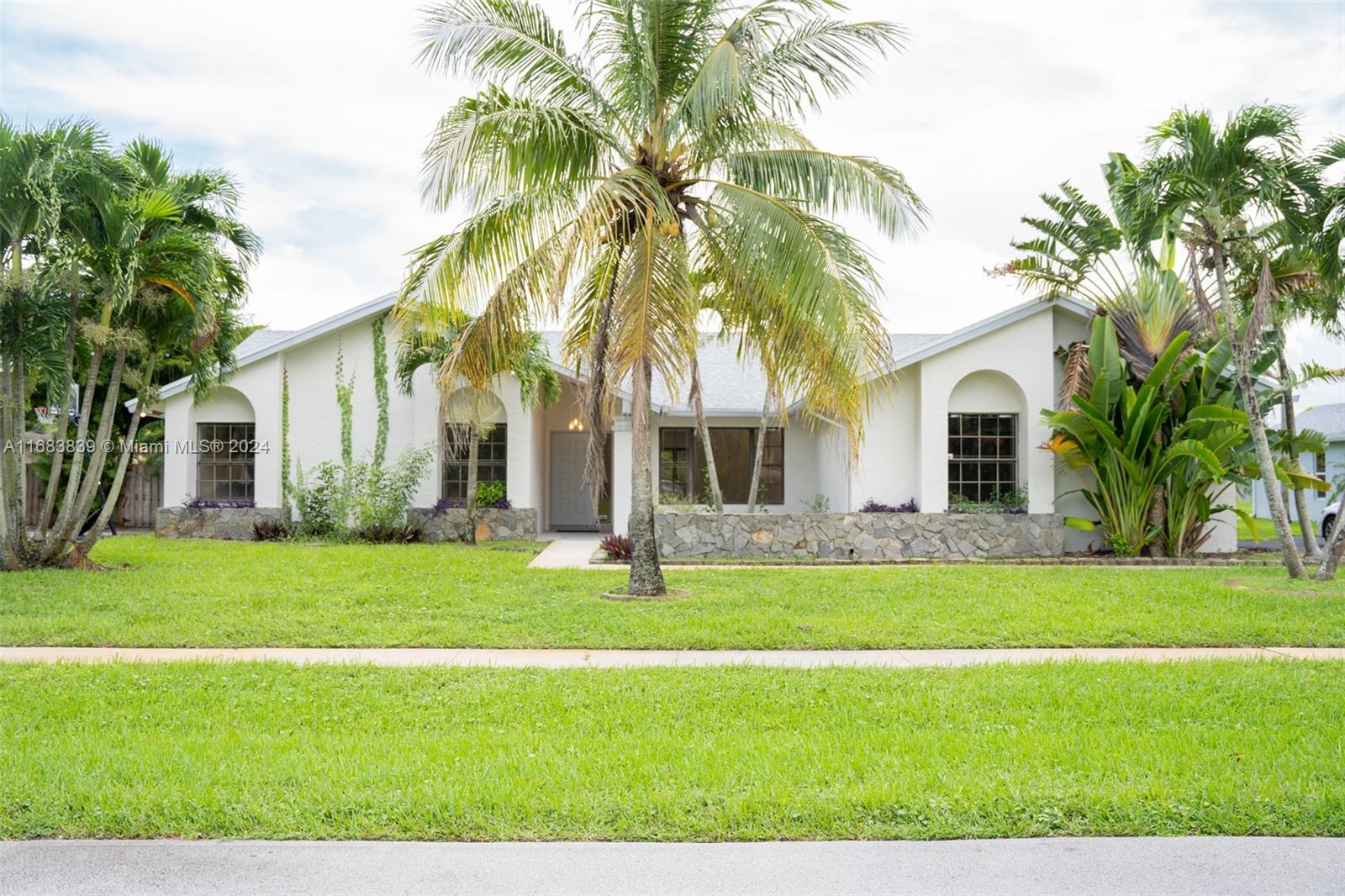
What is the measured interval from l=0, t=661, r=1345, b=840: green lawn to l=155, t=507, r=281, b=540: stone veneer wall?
12.4m

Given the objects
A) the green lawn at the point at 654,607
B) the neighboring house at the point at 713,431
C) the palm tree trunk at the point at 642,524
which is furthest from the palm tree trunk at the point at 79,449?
the palm tree trunk at the point at 642,524

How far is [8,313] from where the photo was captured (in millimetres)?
13516

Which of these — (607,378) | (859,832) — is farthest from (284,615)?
(859,832)

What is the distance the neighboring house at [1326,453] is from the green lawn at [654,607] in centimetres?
1491

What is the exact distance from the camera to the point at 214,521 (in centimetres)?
2014

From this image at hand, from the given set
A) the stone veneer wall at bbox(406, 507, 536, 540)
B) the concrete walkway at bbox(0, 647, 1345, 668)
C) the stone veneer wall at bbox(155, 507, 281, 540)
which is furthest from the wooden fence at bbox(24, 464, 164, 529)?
the concrete walkway at bbox(0, 647, 1345, 668)

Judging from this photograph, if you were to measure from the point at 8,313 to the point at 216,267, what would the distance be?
270cm

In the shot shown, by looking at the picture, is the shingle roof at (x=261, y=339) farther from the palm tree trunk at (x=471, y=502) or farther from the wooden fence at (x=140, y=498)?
the palm tree trunk at (x=471, y=502)

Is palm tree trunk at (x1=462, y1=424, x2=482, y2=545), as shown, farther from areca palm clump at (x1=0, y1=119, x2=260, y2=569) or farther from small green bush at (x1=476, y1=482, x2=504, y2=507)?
areca palm clump at (x1=0, y1=119, x2=260, y2=569)

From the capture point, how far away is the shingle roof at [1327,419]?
2870 cm

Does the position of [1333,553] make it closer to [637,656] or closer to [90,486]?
[637,656]

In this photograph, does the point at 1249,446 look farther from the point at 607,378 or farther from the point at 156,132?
the point at 156,132

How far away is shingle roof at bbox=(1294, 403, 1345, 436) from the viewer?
28703 millimetres

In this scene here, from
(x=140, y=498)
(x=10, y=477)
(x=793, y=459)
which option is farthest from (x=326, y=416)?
(x=793, y=459)
